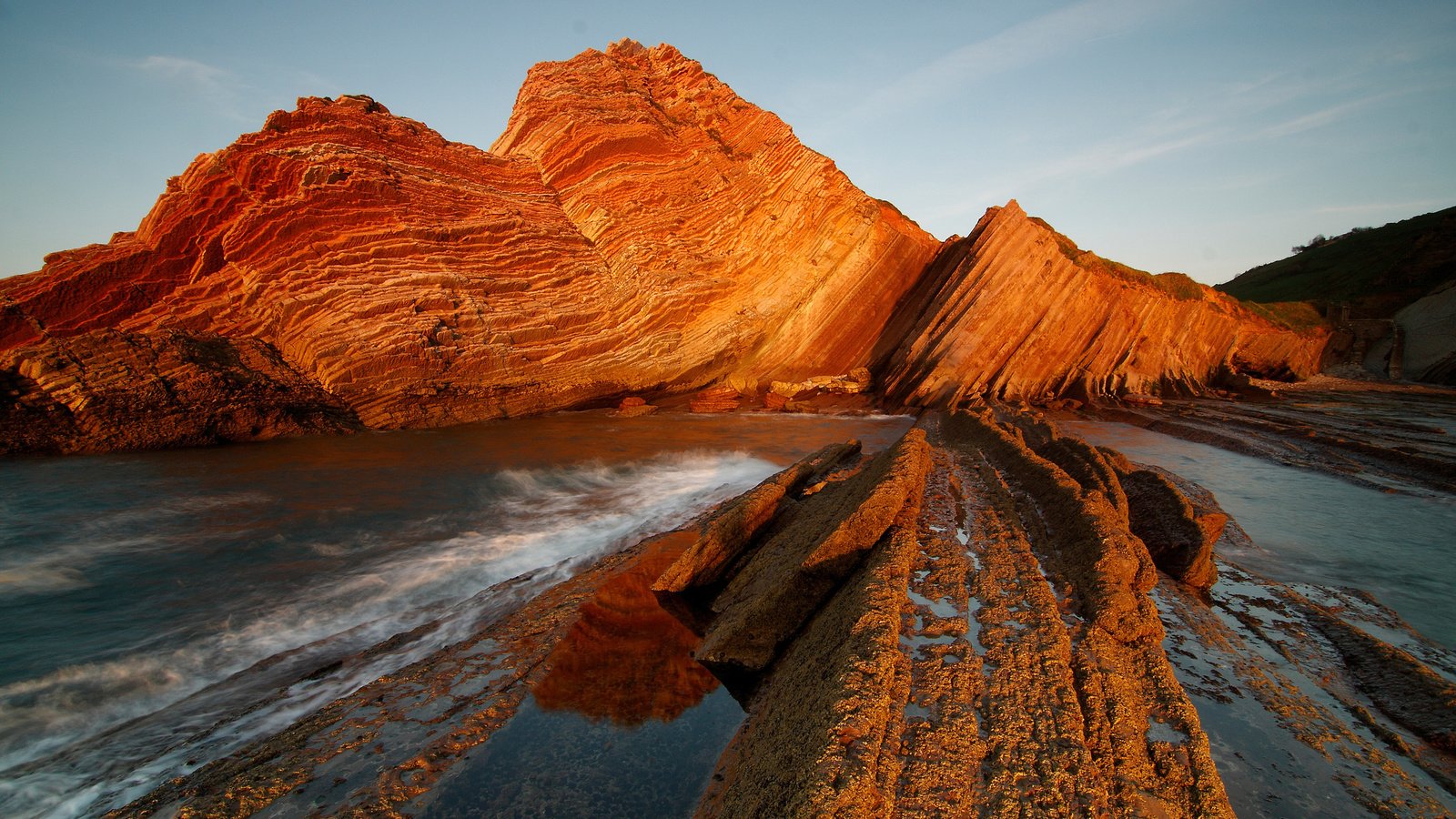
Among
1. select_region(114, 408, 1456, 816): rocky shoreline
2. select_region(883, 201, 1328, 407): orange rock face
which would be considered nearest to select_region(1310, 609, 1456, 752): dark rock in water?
select_region(114, 408, 1456, 816): rocky shoreline

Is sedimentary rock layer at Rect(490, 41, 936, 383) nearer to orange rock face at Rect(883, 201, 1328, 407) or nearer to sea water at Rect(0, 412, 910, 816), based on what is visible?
orange rock face at Rect(883, 201, 1328, 407)

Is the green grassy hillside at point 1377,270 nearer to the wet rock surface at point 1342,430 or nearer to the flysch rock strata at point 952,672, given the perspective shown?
the wet rock surface at point 1342,430

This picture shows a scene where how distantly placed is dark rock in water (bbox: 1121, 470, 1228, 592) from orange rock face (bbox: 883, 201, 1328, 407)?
10527 mm

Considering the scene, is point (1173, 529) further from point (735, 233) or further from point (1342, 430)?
point (735, 233)

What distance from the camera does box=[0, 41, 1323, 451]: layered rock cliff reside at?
12.0 m

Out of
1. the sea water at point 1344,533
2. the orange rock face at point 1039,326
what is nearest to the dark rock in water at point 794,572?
the sea water at point 1344,533

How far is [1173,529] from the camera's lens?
463 centimetres

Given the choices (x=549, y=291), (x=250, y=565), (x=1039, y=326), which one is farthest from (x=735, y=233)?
(x=250, y=565)

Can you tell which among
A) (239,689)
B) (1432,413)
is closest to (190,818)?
(239,689)

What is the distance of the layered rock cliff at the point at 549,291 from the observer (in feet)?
39.4

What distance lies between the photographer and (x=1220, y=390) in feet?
59.9

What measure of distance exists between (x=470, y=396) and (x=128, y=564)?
28.3ft

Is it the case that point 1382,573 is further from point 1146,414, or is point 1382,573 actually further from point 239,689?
point 1146,414

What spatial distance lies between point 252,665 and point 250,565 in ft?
7.38
